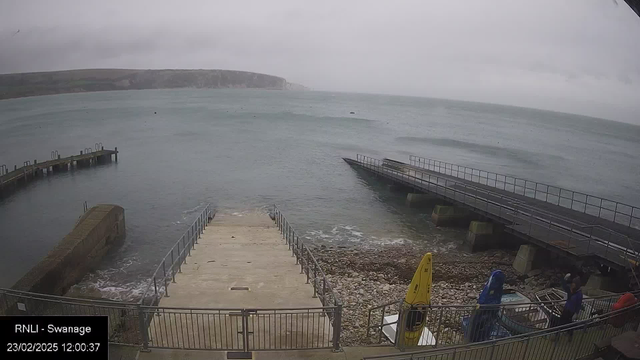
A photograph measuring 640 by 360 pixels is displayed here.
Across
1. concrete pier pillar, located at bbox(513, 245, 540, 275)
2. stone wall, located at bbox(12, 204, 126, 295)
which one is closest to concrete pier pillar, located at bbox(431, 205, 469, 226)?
concrete pier pillar, located at bbox(513, 245, 540, 275)

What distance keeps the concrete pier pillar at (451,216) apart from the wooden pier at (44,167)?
3467cm

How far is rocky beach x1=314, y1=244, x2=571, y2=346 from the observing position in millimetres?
14555

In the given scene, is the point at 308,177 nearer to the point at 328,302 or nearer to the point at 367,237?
the point at 367,237

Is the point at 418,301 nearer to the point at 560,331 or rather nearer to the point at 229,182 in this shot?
the point at 560,331

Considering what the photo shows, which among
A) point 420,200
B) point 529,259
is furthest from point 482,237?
point 420,200

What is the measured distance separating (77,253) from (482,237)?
20.6 m

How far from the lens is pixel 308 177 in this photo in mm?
42688

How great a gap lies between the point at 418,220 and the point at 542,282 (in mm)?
11023

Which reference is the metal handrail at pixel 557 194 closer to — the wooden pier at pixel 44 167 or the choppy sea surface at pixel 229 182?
the choppy sea surface at pixel 229 182

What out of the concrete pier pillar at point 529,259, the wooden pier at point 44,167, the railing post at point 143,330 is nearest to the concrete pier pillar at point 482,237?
the concrete pier pillar at point 529,259

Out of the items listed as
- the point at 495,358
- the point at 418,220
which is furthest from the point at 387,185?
the point at 495,358

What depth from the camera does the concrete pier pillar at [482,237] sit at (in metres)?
21.7

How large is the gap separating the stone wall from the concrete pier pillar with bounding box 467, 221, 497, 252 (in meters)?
20.0

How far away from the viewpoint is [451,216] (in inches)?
1024
